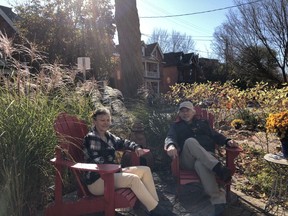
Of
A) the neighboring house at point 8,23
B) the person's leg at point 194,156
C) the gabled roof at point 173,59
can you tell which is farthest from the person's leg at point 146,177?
the gabled roof at point 173,59

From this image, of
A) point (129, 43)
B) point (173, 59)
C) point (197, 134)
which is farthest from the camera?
point (173, 59)

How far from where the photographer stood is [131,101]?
20.5 ft

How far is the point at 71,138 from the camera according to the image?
10.8 feet

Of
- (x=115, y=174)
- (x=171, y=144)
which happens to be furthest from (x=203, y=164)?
(x=115, y=174)

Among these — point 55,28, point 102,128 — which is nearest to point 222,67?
point 55,28

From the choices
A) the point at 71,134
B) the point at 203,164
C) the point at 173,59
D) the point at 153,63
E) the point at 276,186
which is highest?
the point at 173,59

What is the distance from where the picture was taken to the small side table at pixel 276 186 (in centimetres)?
346

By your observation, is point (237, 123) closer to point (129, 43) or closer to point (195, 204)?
point (129, 43)

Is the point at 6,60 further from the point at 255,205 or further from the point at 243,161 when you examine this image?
the point at 243,161

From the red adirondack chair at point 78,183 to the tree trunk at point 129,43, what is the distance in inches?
189

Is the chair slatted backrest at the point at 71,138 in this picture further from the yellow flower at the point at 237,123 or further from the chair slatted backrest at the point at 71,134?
the yellow flower at the point at 237,123

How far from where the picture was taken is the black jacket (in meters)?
4.04

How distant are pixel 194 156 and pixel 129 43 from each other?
16.9 feet

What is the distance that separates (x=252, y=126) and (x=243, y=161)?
4.68 metres
